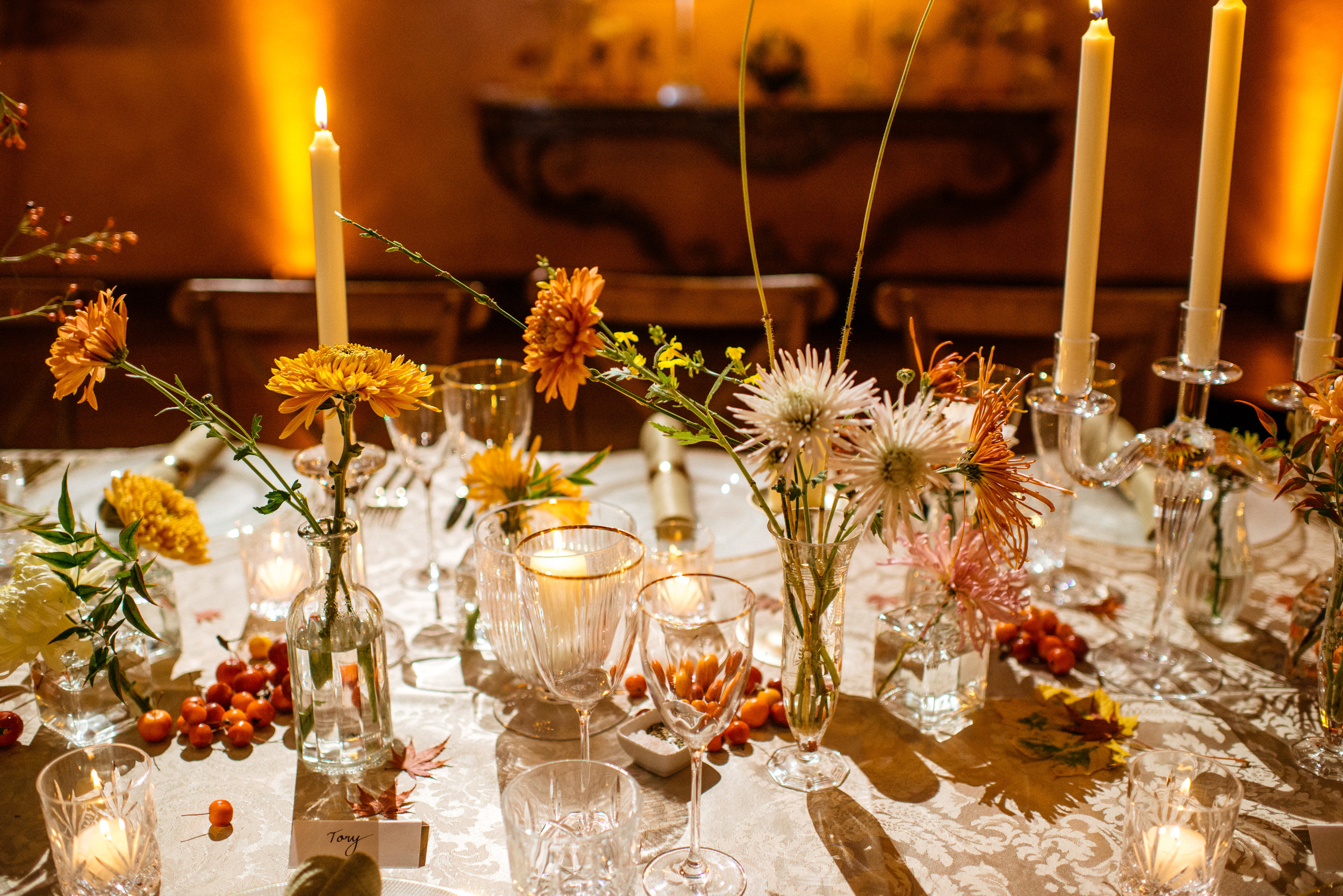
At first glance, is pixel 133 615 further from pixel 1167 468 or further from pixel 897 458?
pixel 1167 468

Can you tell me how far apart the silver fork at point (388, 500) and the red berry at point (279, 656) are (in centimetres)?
35

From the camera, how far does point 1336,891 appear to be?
0.78 meters

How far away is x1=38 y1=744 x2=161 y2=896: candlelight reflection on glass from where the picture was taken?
2.45 feet

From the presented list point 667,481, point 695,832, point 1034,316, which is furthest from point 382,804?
point 1034,316

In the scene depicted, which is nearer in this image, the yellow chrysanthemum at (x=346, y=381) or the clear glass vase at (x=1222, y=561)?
the yellow chrysanthemum at (x=346, y=381)

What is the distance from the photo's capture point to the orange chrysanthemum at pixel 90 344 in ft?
2.69

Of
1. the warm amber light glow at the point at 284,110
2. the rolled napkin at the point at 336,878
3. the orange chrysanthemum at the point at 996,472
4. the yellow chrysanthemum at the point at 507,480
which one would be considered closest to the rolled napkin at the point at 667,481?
the yellow chrysanthemum at the point at 507,480

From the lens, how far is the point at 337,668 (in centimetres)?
91

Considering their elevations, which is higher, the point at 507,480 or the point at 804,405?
the point at 804,405

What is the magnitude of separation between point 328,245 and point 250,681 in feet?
1.36

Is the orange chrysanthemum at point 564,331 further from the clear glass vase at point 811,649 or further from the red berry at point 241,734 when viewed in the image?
the red berry at point 241,734

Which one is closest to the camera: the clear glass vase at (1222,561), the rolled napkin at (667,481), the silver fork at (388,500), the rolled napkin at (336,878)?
the rolled napkin at (336,878)

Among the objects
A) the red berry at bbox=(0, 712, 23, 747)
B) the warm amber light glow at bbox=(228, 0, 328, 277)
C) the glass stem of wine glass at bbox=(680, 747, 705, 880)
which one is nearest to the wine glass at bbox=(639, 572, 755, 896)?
the glass stem of wine glass at bbox=(680, 747, 705, 880)

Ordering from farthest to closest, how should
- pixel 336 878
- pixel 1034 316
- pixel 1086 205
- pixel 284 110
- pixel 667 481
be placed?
1. pixel 284 110
2. pixel 1034 316
3. pixel 667 481
4. pixel 1086 205
5. pixel 336 878
